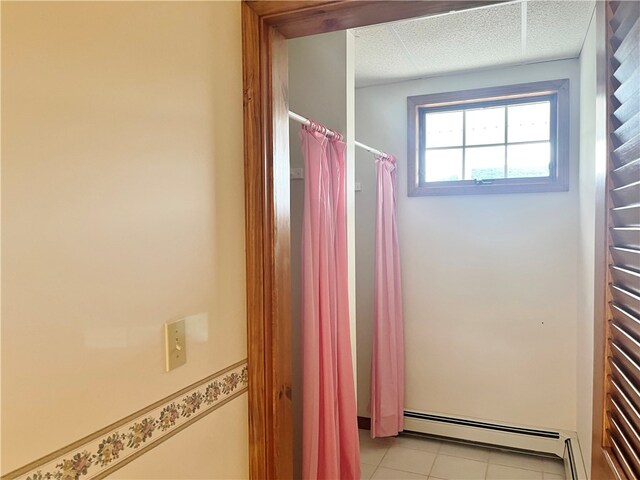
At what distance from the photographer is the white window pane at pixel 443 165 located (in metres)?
3.04

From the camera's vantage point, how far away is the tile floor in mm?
2561

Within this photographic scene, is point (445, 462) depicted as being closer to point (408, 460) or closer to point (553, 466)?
point (408, 460)

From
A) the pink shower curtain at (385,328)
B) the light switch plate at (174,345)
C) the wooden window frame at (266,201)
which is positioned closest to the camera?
the light switch plate at (174,345)

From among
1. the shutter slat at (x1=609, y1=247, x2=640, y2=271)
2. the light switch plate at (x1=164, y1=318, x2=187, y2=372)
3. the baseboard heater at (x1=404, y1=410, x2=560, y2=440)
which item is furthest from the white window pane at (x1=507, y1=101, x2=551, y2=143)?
the light switch plate at (x1=164, y1=318, x2=187, y2=372)

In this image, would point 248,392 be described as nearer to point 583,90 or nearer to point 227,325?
point 227,325

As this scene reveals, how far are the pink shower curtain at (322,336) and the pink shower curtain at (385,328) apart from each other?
3.09 ft

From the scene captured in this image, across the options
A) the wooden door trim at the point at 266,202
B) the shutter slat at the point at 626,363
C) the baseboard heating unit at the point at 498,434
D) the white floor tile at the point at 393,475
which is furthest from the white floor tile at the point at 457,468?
the shutter slat at the point at 626,363

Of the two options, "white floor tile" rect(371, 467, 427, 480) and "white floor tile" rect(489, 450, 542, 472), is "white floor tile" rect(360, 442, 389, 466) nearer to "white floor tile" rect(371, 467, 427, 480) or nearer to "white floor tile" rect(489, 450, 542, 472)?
"white floor tile" rect(371, 467, 427, 480)

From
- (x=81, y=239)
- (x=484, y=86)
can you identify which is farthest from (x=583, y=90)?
(x=81, y=239)

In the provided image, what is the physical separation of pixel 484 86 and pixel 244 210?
2.32 metres

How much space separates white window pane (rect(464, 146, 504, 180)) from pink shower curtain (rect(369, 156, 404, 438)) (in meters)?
0.54

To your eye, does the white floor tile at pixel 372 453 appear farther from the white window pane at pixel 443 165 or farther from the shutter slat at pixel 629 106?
the shutter slat at pixel 629 106

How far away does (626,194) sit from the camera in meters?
0.81

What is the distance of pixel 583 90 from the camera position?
2477mm
